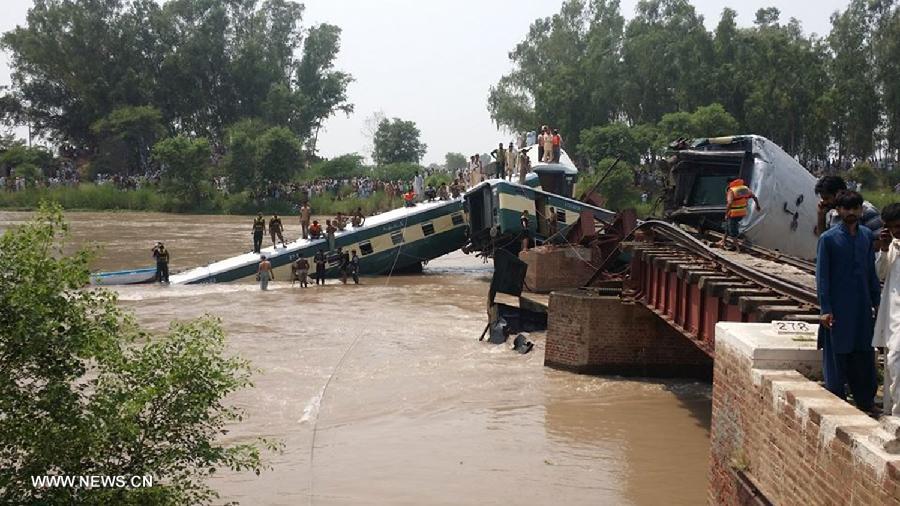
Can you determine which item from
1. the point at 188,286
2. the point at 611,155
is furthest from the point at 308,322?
the point at 611,155

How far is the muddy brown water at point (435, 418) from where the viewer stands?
38.4 ft

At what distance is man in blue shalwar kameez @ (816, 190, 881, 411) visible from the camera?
6.68m

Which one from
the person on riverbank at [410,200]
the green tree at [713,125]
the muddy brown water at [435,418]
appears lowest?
the muddy brown water at [435,418]

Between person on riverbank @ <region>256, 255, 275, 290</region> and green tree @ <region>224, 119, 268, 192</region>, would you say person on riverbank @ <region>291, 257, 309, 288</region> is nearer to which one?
person on riverbank @ <region>256, 255, 275, 290</region>

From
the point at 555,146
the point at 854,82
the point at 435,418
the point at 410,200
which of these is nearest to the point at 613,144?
the point at 854,82

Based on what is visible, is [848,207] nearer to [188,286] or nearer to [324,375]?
[324,375]

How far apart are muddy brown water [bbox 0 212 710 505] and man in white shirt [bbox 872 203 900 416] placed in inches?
210

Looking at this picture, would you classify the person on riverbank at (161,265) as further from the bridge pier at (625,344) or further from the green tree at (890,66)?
the green tree at (890,66)

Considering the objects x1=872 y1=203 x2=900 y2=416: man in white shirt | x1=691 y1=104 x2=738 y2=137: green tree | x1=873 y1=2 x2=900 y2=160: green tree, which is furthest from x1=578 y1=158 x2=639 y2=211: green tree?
x1=872 y1=203 x2=900 y2=416: man in white shirt

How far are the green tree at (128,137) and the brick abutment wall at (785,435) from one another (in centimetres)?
8662

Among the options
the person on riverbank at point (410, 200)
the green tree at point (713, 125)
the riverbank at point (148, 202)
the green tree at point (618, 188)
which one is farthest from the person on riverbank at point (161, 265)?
the riverbank at point (148, 202)

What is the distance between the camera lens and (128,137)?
294 feet

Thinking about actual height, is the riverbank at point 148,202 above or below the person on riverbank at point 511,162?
below

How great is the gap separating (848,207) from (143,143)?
300 feet
